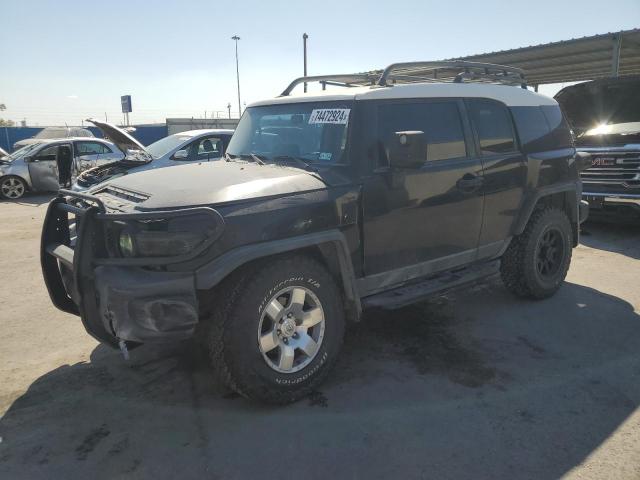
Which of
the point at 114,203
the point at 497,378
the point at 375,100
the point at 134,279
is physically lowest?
the point at 497,378

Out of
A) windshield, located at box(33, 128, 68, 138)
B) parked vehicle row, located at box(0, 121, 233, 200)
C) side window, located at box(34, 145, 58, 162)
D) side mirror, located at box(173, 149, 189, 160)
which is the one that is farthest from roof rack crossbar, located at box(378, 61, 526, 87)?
windshield, located at box(33, 128, 68, 138)

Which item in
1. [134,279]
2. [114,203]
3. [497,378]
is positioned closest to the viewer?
[134,279]

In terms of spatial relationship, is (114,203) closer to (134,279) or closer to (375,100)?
(134,279)

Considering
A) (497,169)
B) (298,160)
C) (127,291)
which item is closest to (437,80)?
(497,169)

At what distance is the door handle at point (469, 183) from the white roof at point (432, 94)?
0.68 metres

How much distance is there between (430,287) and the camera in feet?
12.9

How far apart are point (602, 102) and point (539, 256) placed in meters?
5.53

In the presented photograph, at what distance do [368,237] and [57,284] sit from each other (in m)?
2.22

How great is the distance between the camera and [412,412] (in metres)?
3.09

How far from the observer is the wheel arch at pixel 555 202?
466 cm

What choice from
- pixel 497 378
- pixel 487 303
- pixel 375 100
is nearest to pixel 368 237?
pixel 375 100

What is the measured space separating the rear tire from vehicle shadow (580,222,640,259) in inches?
84.7

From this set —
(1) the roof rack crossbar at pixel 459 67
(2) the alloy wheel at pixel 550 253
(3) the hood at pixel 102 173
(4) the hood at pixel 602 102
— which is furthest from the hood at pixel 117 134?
(4) the hood at pixel 602 102

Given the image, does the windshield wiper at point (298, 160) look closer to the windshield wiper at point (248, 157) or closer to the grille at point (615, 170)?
the windshield wiper at point (248, 157)
